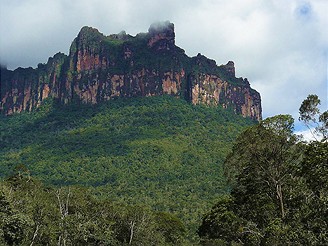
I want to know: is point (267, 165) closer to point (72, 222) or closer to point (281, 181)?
point (281, 181)

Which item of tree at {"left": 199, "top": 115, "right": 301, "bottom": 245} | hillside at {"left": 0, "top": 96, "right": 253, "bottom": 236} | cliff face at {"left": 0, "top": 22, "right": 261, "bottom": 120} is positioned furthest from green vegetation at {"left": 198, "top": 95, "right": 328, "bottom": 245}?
cliff face at {"left": 0, "top": 22, "right": 261, "bottom": 120}

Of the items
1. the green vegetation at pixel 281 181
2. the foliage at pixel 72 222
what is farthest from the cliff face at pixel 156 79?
the green vegetation at pixel 281 181

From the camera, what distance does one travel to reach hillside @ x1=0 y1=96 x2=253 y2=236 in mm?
105625

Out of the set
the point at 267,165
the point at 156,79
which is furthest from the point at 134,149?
the point at 267,165

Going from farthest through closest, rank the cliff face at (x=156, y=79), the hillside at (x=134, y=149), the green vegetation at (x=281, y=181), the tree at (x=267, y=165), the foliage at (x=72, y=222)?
1. the cliff face at (x=156, y=79)
2. the hillside at (x=134, y=149)
3. the foliage at (x=72, y=222)
4. the tree at (x=267, y=165)
5. the green vegetation at (x=281, y=181)

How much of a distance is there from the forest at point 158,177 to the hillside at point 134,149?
38cm

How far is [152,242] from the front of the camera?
5159cm

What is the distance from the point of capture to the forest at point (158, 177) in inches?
953

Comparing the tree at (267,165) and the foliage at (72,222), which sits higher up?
the tree at (267,165)

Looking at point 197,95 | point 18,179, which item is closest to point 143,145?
point 197,95

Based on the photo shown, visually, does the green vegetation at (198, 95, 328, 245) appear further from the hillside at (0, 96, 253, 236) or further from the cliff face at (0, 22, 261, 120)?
the cliff face at (0, 22, 261, 120)

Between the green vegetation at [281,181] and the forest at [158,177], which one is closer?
the green vegetation at [281,181]

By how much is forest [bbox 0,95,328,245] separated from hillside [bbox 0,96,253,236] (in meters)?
0.38

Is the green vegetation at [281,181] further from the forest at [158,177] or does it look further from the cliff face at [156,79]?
the cliff face at [156,79]
